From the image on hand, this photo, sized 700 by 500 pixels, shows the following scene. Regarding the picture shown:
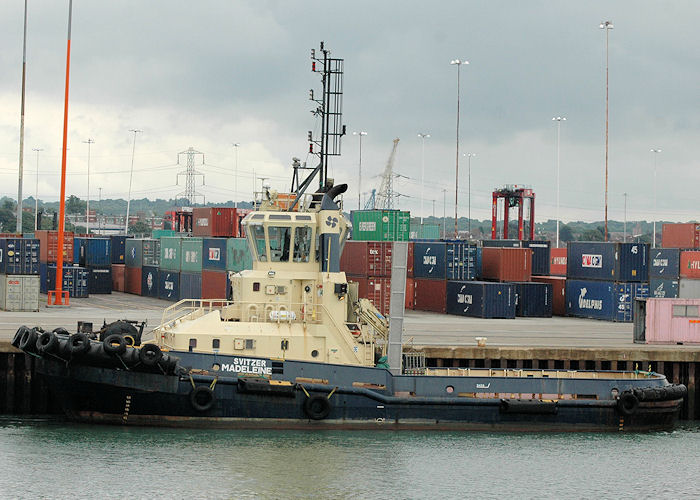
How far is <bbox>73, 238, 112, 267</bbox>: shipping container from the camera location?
179ft

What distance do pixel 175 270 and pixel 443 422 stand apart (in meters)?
28.8

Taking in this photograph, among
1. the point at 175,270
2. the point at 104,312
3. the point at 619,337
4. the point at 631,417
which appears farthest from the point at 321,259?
the point at 175,270

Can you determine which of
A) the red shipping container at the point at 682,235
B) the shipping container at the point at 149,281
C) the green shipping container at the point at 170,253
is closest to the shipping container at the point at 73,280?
the shipping container at the point at 149,281

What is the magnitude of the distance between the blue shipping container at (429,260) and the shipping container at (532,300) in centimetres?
361

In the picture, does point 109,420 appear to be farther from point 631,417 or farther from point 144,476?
point 631,417

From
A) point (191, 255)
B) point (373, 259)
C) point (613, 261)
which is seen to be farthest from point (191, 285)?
point (613, 261)

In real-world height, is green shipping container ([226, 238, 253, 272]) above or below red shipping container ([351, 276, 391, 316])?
above

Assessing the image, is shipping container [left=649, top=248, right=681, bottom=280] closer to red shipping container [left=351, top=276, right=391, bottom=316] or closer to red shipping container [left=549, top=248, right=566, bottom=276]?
red shipping container [left=549, top=248, right=566, bottom=276]

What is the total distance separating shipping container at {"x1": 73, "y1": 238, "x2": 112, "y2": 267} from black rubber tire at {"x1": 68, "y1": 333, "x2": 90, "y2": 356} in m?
34.6

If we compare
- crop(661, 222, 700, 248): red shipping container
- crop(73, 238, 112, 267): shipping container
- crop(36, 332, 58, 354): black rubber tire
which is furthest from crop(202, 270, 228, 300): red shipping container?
crop(661, 222, 700, 248): red shipping container

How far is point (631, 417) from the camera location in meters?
23.3

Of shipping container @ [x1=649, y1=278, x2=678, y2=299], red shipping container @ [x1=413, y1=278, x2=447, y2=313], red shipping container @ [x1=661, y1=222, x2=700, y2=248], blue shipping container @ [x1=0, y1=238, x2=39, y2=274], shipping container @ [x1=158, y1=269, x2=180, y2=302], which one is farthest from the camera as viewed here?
red shipping container @ [x1=661, y1=222, x2=700, y2=248]

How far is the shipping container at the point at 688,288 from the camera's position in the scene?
48.1m

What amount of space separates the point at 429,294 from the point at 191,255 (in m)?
11.7
